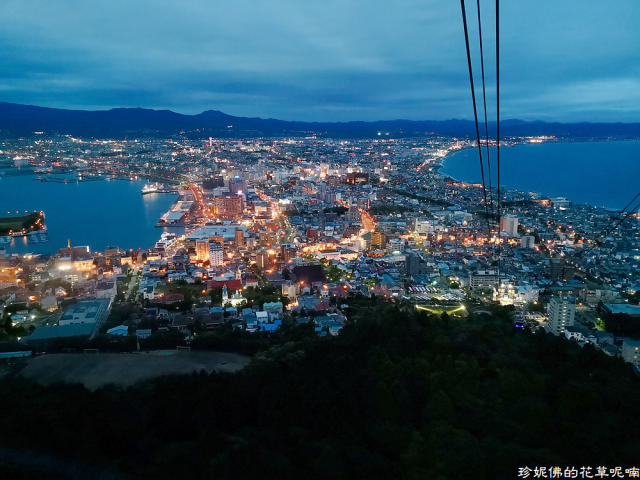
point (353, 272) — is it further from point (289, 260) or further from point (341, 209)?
point (341, 209)

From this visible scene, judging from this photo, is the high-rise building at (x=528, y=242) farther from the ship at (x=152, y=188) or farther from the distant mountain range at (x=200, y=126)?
the distant mountain range at (x=200, y=126)

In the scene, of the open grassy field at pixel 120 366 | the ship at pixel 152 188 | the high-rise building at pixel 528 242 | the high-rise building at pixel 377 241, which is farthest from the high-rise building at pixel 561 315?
the ship at pixel 152 188

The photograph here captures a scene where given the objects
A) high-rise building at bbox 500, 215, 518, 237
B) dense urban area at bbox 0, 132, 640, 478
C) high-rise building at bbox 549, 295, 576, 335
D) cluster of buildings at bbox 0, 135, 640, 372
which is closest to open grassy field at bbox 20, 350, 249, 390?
dense urban area at bbox 0, 132, 640, 478

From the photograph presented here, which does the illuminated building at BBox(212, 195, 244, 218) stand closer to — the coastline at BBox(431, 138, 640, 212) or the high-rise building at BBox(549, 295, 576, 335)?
the coastline at BBox(431, 138, 640, 212)

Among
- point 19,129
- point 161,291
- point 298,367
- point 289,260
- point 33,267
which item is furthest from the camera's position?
point 19,129

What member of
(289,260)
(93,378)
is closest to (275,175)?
(289,260)

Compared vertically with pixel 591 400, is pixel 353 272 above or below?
below
